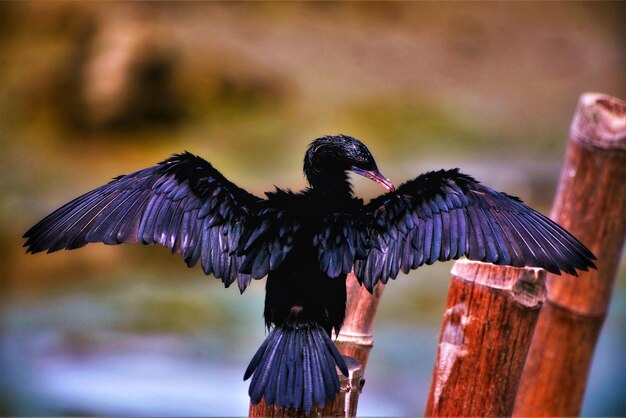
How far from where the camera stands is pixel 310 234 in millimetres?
2658

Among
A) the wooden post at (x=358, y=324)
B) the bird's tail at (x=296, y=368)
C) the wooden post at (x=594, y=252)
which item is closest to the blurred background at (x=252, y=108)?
the wooden post at (x=594, y=252)

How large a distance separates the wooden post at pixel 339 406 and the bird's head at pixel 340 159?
0.58 m

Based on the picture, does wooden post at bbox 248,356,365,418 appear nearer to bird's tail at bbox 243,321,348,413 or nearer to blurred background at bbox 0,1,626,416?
bird's tail at bbox 243,321,348,413

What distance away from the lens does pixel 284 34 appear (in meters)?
6.35

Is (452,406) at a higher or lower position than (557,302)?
lower

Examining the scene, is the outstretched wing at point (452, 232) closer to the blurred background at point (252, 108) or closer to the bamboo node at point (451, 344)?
the bamboo node at point (451, 344)

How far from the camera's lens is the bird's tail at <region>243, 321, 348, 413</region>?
2.42m

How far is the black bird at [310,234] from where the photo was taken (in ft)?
8.57

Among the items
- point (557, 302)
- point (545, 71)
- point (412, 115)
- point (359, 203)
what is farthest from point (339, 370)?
point (545, 71)

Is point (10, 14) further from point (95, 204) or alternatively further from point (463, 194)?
point (463, 194)

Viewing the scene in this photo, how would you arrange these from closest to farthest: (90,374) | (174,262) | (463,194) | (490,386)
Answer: (463,194), (490,386), (90,374), (174,262)

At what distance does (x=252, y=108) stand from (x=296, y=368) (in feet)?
12.9

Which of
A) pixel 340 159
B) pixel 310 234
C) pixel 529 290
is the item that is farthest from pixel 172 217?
pixel 529 290

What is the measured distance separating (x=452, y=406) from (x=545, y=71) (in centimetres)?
397
